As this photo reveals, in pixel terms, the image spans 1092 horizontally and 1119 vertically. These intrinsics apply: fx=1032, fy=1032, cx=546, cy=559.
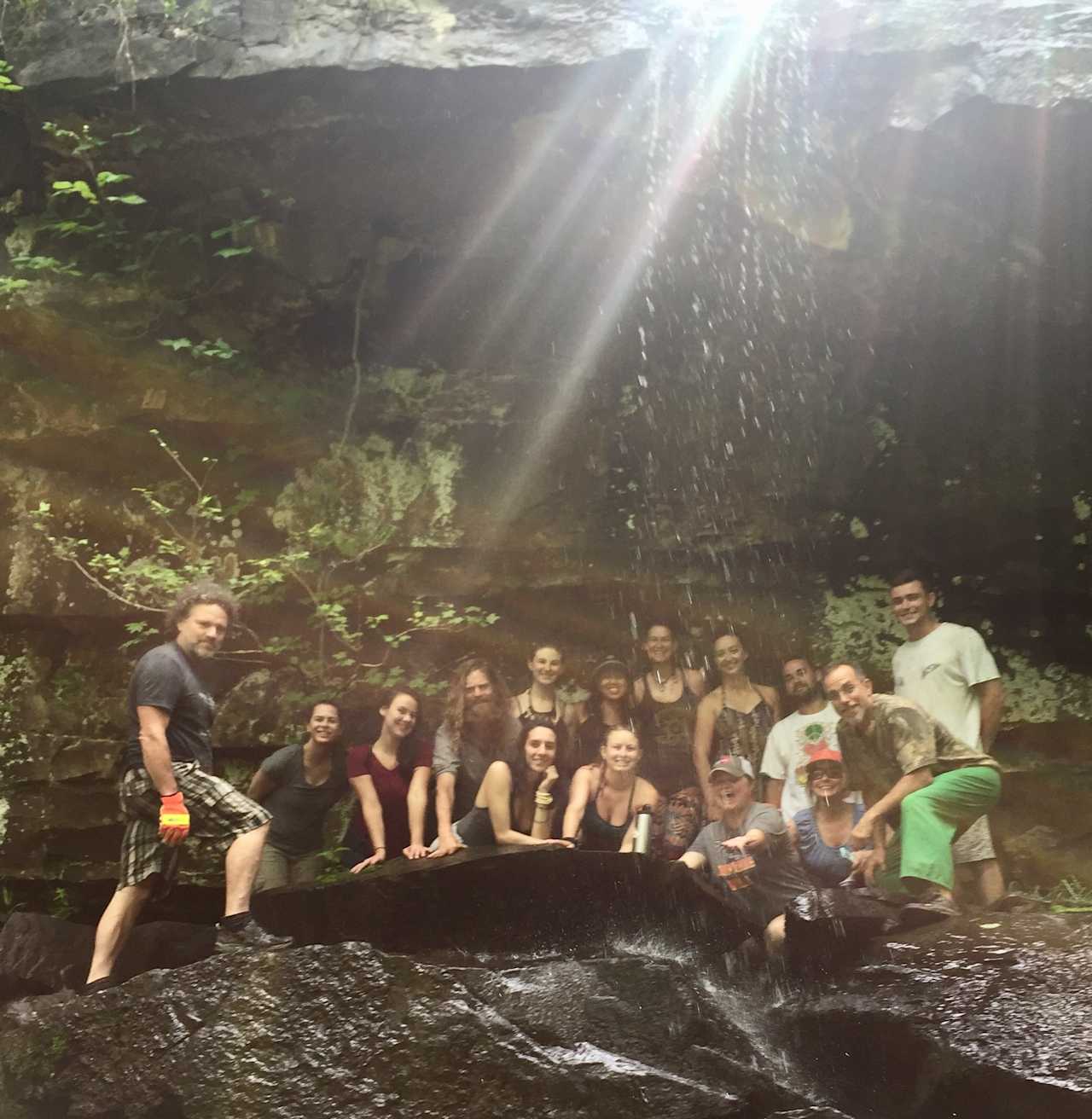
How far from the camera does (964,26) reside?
5.33 meters

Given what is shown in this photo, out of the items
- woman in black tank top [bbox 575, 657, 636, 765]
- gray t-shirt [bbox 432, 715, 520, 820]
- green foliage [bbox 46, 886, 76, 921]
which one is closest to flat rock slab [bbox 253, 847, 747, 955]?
gray t-shirt [bbox 432, 715, 520, 820]

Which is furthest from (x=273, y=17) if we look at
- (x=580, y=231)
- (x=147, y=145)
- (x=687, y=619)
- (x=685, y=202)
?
(x=687, y=619)

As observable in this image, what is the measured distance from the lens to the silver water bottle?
197 inches

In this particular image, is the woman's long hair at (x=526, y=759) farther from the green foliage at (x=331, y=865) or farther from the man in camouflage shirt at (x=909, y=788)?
the man in camouflage shirt at (x=909, y=788)

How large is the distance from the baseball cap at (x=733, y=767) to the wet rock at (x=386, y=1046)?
3.87ft

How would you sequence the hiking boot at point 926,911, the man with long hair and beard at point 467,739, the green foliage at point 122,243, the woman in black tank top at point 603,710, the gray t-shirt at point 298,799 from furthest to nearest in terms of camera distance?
the green foliage at point 122,243, the woman in black tank top at point 603,710, the man with long hair and beard at point 467,739, the gray t-shirt at point 298,799, the hiking boot at point 926,911

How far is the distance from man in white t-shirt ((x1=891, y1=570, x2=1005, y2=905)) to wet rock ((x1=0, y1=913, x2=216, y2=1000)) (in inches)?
142

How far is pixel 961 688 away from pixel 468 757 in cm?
253

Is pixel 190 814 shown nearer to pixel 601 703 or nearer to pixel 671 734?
pixel 601 703

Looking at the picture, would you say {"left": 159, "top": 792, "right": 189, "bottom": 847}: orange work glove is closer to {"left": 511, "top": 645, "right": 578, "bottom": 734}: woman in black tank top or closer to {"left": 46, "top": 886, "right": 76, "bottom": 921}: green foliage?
{"left": 46, "top": 886, "right": 76, "bottom": 921}: green foliage

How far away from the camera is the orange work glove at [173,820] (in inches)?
172

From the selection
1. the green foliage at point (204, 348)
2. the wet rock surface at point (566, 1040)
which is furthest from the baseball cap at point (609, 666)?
the green foliage at point (204, 348)

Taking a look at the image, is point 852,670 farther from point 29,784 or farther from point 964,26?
point 29,784

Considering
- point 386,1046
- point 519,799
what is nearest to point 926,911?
point 519,799
